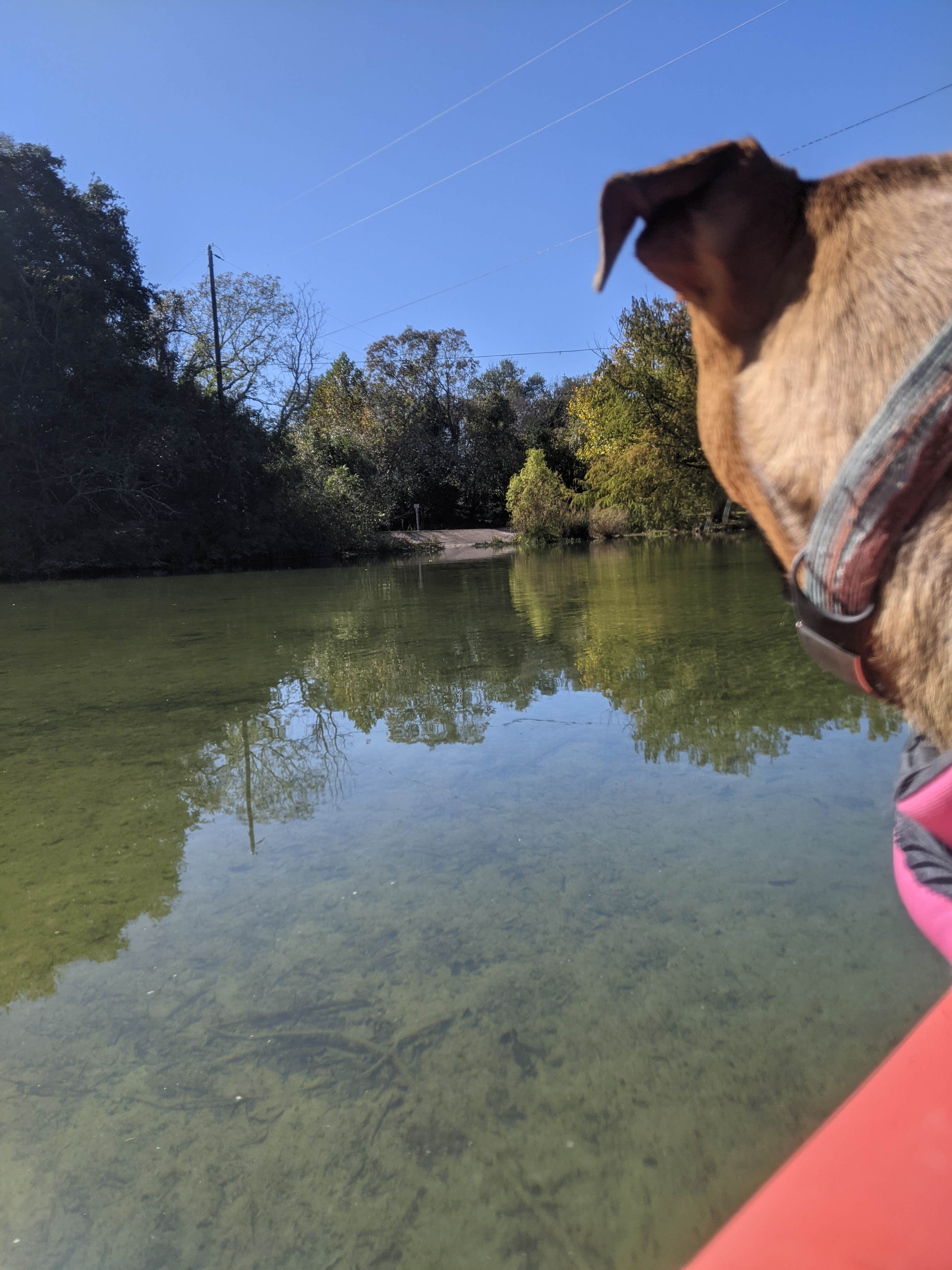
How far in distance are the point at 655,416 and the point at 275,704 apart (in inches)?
662

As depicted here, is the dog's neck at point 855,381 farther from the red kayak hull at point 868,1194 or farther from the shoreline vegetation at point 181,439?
the shoreline vegetation at point 181,439

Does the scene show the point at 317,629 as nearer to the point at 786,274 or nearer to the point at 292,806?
the point at 292,806

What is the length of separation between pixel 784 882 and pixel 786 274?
5.09 ft

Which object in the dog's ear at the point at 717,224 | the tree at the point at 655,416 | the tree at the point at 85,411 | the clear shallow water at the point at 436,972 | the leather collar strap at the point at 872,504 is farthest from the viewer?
the tree at the point at 655,416

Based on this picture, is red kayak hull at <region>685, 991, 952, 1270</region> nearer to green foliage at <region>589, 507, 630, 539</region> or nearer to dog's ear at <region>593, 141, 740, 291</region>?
dog's ear at <region>593, 141, 740, 291</region>

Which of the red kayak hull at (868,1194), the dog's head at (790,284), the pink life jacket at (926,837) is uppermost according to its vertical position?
the dog's head at (790,284)

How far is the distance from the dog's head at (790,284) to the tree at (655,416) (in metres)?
17.6

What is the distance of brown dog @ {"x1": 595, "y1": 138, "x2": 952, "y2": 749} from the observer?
→ 0.62 m

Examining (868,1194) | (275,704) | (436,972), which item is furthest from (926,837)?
(275,704)

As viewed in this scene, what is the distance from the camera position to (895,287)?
0.63 meters

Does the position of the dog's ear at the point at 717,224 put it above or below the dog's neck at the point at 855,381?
above

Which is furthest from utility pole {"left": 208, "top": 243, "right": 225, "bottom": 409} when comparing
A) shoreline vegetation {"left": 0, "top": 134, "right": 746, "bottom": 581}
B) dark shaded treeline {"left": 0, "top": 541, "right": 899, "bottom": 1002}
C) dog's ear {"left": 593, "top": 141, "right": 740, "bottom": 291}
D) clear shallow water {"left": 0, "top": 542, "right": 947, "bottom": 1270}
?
dog's ear {"left": 593, "top": 141, "right": 740, "bottom": 291}

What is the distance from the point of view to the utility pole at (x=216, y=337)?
20.2 meters

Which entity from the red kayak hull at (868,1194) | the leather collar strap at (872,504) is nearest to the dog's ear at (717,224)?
the leather collar strap at (872,504)
